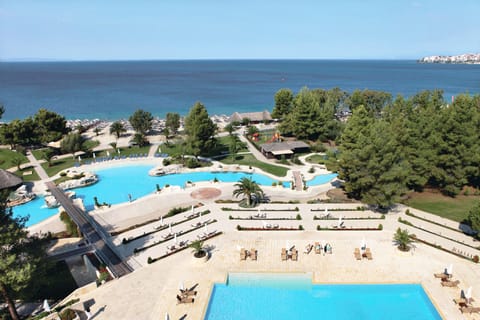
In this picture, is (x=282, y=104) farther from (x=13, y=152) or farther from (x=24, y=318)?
(x=24, y=318)

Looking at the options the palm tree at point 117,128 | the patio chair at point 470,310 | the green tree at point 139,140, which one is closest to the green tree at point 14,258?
the patio chair at point 470,310

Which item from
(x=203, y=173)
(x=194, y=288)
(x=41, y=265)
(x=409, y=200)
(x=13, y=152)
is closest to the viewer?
(x=41, y=265)

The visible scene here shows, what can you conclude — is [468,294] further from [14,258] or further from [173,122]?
[173,122]

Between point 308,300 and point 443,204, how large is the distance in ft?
67.1

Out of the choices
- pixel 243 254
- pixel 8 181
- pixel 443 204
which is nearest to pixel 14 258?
pixel 243 254

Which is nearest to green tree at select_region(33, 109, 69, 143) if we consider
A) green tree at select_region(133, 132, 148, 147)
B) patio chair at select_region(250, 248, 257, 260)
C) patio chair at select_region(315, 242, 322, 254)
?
green tree at select_region(133, 132, 148, 147)

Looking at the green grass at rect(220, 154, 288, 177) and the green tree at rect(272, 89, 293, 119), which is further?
the green tree at rect(272, 89, 293, 119)

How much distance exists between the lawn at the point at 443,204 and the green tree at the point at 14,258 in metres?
31.2

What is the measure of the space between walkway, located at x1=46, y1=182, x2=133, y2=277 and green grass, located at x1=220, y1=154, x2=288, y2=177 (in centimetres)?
2104

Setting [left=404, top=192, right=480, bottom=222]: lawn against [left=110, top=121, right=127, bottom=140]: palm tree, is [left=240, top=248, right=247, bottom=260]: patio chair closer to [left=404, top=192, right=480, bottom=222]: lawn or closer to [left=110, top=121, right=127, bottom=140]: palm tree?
[left=404, top=192, right=480, bottom=222]: lawn

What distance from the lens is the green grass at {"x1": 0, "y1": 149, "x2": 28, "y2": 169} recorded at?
4444cm

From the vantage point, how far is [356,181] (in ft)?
94.0

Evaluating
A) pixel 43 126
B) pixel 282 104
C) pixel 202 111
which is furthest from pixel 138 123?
pixel 282 104

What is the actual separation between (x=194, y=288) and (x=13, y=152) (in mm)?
45596
